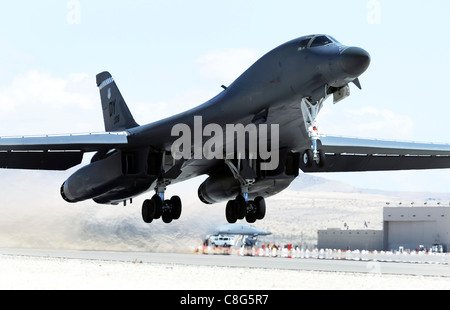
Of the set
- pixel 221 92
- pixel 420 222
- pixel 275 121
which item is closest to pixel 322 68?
pixel 275 121

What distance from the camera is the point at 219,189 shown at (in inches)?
1102

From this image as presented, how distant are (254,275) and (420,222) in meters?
40.9

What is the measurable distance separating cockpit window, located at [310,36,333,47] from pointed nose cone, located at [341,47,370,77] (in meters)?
0.88

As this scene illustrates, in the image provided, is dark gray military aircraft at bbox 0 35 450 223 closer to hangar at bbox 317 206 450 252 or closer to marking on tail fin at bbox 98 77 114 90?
marking on tail fin at bbox 98 77 114 90

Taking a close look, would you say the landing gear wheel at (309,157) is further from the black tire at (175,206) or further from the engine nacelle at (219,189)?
the black tire at (175,206)

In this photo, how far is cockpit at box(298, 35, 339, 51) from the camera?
19.7 meters

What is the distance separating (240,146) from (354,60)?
6658 mm

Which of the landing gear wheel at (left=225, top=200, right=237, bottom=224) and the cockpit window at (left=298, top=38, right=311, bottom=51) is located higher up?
the cockpit window at (left=298, top=38, right=311, bottom=51)

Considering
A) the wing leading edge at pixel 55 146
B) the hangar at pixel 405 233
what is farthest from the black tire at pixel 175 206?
the hangar at pixel 405 233

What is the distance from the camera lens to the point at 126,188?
27.2m

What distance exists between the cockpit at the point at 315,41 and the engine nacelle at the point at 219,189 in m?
8.71

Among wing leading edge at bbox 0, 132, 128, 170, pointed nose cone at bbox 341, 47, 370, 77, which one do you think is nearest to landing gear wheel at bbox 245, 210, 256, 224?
wing leading edge at bbox 0, 132, 128, 170

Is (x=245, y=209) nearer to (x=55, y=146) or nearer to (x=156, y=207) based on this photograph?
(x=156, y=207)
